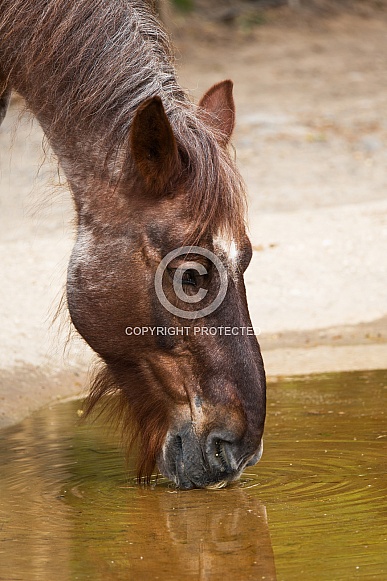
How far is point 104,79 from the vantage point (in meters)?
4.52

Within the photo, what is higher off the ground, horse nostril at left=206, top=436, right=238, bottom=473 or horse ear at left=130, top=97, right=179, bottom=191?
horse ear at left=130, top=97, right=179, bottom=191

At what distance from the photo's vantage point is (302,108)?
1662 cm

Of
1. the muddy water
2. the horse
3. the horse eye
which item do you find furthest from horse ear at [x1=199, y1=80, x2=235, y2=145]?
the muddy water

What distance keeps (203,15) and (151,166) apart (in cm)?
1848

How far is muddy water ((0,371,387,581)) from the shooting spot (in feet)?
12.2

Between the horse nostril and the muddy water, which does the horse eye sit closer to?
the horse nostril

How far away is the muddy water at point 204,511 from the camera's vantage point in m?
3.71

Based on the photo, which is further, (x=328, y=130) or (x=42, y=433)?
(x=328, y=130)

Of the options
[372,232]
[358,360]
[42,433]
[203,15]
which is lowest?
[203,15]

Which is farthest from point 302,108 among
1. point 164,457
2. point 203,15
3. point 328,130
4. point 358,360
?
point 164,457

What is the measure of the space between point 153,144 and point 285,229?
5656 millimetres

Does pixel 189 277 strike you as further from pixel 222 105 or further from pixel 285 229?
pixel 285 229

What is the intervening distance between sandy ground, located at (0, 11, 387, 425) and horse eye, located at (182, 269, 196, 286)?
35.0 inches

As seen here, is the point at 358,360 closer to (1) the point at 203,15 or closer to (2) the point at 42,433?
(2) the point at 42,433
